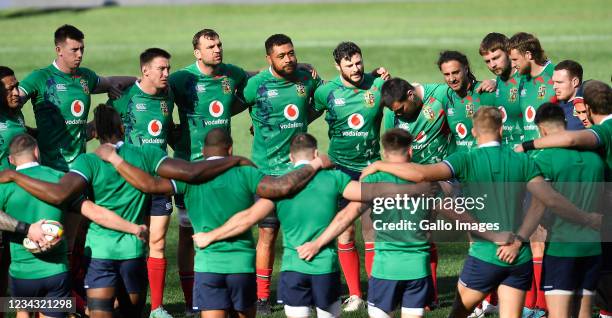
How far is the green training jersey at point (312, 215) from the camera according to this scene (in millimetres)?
8531

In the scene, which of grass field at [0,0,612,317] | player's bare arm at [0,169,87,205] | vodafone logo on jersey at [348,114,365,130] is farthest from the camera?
grass field at [0,0,612,317]

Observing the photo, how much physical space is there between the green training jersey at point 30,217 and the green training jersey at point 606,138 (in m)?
4.62

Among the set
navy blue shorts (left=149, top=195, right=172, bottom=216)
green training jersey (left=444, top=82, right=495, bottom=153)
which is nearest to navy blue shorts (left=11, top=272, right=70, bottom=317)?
navy blue shorts (left=149, top=195, right=172, bottom=216)

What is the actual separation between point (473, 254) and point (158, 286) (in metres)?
3.57

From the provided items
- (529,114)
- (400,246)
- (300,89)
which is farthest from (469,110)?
(400,246)

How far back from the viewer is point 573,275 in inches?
353

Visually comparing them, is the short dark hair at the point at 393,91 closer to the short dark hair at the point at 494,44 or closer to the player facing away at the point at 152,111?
the short dark hair at the point at 494,44

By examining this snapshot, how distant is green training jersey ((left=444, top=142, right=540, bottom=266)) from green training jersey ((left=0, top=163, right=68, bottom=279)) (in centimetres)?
329

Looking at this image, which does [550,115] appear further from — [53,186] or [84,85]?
[84,85]

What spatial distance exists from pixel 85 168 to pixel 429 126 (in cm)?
405

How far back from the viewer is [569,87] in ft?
Answer: 34.3

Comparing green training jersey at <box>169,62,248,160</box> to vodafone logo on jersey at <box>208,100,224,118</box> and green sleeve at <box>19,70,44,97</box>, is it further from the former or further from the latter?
green sleeve at <box>19,70,44,97</box>

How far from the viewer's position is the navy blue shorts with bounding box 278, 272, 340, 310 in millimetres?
8578

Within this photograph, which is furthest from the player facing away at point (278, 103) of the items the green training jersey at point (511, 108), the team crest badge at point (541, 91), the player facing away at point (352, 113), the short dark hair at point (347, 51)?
the team crest badge at point (541, 91)
